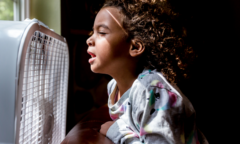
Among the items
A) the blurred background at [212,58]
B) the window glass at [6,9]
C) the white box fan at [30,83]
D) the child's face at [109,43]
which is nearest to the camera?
the white box fan at [30,83]

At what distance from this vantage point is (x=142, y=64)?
792mm

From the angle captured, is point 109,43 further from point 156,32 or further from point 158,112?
point 158,112

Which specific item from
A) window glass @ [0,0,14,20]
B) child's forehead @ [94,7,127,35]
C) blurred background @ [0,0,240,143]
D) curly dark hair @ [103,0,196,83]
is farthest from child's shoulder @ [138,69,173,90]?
window glass @ [0,0,14,20]

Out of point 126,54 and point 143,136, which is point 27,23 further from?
point 143,136

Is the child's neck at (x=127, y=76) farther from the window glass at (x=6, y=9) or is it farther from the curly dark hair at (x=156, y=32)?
the window glass at (x=6, y=9)

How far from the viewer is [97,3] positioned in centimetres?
154

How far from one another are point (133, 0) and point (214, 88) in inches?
36.7

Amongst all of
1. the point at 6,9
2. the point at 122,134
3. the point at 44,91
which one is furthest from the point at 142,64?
the point at 6,9

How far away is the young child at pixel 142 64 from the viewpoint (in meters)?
0.61

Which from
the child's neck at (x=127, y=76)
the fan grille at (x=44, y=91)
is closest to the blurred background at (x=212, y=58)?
the fan grille at (x=44, y=91)

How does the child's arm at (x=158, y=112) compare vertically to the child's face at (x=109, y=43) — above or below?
below

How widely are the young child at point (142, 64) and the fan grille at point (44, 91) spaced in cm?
16

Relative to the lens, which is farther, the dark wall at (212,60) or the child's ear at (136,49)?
the dark wall at (212,60)

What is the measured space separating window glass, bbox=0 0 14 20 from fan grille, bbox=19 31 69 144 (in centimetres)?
35
